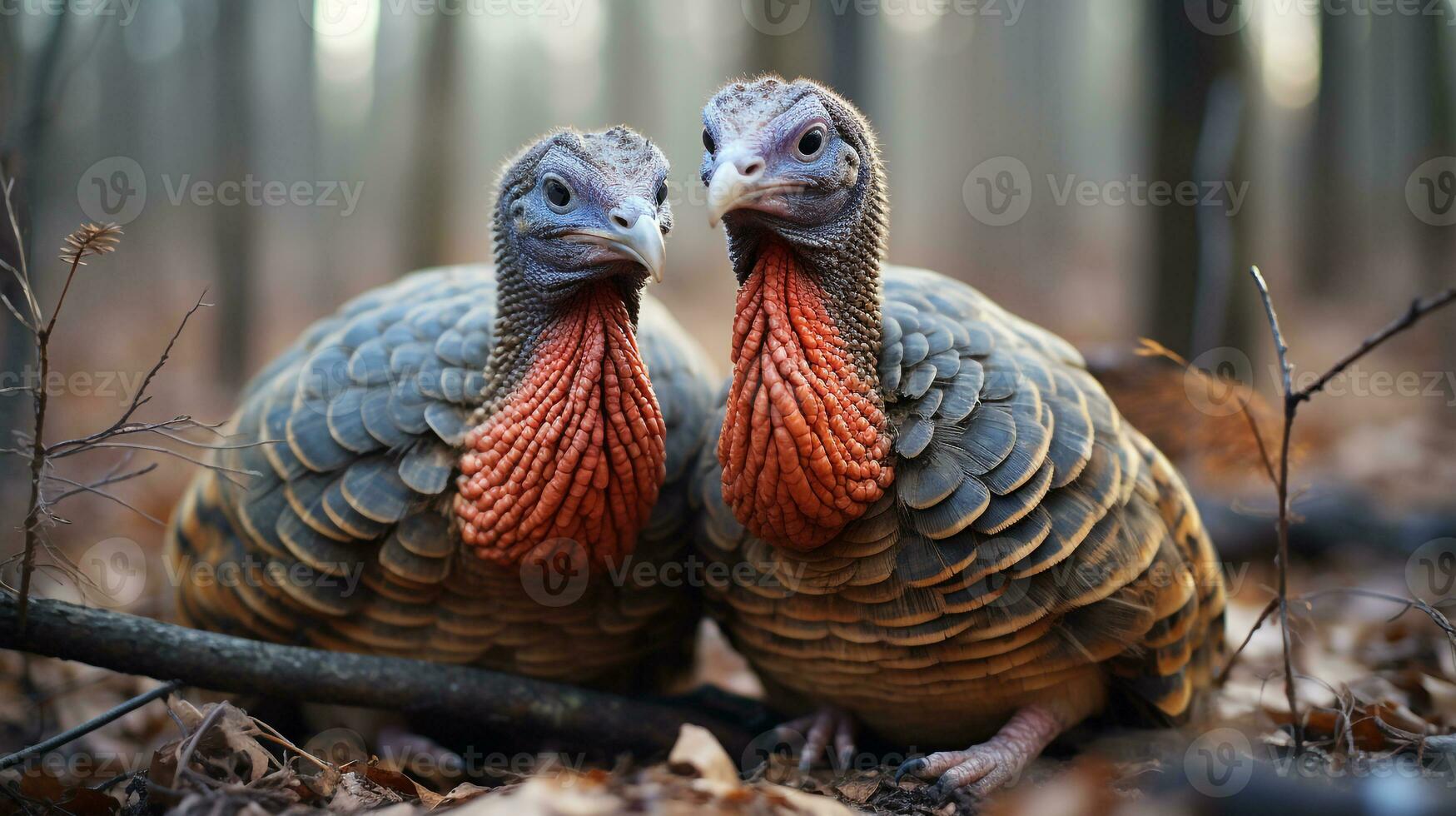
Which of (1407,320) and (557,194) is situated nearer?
(1407,320)

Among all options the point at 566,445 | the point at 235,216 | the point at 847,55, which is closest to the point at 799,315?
the point at 566,445

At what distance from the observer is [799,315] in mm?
3090

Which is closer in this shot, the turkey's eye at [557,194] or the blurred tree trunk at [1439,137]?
the turkey's eye at [557,194]

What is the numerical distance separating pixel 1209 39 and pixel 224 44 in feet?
37.0

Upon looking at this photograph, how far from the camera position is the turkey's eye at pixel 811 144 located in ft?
9.89

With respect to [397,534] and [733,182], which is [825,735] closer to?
[397,534]

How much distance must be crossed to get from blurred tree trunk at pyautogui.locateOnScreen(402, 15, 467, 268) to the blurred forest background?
29 millimetres

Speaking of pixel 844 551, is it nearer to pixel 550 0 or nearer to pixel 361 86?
pixel 550 0

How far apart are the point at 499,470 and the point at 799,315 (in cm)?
117

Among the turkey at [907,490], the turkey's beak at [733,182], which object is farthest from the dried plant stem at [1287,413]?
the turkey's beak at [733,182]

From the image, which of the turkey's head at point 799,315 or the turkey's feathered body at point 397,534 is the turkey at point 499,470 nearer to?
the turkey's feathered body at point 397,534

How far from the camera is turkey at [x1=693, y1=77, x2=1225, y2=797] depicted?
10.0 ft

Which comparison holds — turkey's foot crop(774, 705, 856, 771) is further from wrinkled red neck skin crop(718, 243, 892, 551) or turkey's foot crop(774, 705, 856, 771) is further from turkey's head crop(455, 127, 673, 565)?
turkey's head crop(455, 127, 673, 565)

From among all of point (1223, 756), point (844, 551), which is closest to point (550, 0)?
point (844, 551)
